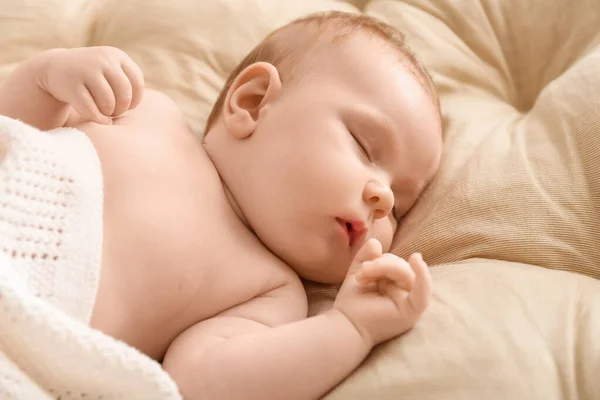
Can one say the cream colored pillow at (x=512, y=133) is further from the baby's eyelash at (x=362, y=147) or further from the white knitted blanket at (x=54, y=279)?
the white knitted blanket at (x=54, y=279)

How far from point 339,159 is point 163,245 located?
0.78 ft

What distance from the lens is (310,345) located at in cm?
67

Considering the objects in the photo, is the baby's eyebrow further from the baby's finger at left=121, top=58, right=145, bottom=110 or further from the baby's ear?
the baby's finger at left=121, top=58, right=145, bottom=110

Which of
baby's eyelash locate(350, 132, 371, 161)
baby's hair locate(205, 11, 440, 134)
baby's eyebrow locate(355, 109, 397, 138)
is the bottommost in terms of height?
baby's eyelash locate(350, 132, 371, 161)

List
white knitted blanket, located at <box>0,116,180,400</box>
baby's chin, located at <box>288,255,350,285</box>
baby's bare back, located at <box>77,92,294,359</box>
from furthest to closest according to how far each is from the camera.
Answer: baby's chin, located at <box>288,255,350,285</box> → baby's bare back, located at <box>77,92,294,359</box> → white knitted blanket, located at <box>0,116,180,400</box>

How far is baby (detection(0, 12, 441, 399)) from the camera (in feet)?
2.24

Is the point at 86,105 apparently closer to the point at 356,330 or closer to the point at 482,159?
the point at 356,330

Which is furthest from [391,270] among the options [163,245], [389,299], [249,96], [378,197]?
[249,96]

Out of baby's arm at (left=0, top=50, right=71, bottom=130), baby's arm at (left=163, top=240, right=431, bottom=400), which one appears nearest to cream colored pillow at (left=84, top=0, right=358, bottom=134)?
baby's arm at (left=0, top=50, right=71, bottom=130)

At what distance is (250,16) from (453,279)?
0.69 m

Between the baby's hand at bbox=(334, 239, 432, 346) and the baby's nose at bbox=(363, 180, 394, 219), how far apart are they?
0.37 feet

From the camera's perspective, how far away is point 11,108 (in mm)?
873

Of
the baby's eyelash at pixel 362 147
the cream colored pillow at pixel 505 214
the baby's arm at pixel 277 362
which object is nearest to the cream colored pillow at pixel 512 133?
the cream colored pillow at pixel 505 214

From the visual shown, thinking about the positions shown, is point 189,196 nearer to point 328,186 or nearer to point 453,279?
point 328,186
